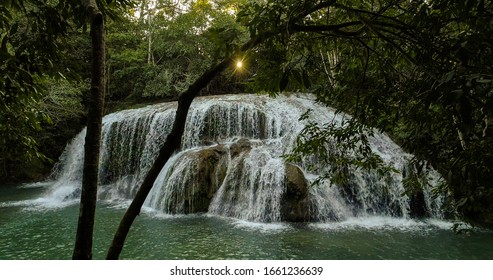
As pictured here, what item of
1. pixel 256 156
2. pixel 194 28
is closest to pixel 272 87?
pixel 256 156

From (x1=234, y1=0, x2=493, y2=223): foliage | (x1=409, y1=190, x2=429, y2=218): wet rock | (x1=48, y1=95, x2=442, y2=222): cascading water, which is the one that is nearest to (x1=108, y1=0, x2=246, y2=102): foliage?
(x1=48, y1=95, x2=442, y2=222): cascading water

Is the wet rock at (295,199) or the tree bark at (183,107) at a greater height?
the tree bark at (183,107)

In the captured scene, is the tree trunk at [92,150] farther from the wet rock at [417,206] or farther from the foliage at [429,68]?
the wet rock at [417,206]

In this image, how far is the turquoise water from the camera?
18.9 feet

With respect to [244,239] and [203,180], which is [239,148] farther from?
[244,239]

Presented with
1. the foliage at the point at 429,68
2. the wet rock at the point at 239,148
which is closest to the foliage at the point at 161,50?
the wet rock at the point at 239,148

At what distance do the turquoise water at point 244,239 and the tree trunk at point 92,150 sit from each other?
13.6 ft

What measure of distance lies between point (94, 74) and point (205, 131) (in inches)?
418

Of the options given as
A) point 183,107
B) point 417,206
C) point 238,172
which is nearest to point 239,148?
point 238,172

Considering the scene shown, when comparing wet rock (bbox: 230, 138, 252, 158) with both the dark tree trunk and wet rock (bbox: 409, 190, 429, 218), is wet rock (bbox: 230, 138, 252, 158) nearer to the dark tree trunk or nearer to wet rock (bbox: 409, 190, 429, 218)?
wet rock (bbox: 409, 190, 429, 218)

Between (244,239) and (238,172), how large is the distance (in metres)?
2.70

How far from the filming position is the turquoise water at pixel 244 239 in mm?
5754

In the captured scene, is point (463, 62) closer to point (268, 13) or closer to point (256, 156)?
point (268, 13)

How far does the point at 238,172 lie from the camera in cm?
891
